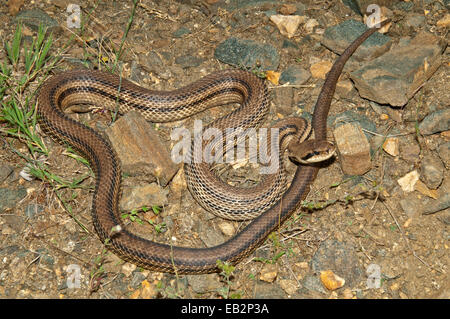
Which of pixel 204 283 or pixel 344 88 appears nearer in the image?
pixel 204 283

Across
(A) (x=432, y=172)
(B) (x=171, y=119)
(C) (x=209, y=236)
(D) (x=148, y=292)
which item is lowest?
(D) (x=148, y=292)

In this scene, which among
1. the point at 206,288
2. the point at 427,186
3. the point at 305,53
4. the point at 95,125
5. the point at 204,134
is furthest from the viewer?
the point at 305,53

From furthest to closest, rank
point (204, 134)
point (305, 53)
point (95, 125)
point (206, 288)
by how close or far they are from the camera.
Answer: point (305, 53)
point (95, 125)
point (204, 134)
point (206, 288)

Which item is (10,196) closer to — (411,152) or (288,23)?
(288,23)

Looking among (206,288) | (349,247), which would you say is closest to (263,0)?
(349,247)

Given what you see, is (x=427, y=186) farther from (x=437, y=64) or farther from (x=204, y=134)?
(x=204, y=134)

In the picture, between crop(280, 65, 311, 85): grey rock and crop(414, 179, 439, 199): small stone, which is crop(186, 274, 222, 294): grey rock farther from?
crop(280, 65, 311, 85): grey rock

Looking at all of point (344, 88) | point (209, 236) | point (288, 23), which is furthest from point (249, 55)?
point (209, 236)
